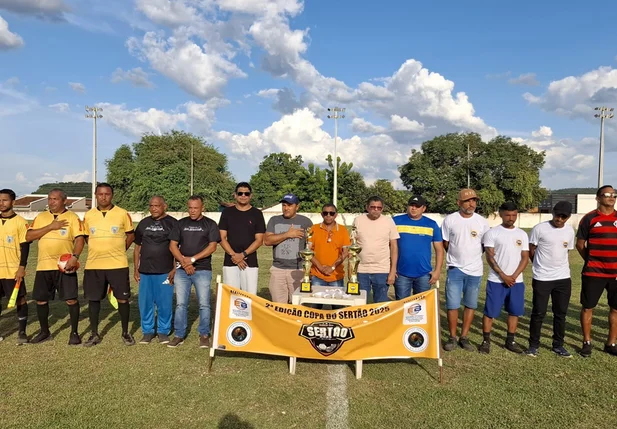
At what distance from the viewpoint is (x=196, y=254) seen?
19.7 ft

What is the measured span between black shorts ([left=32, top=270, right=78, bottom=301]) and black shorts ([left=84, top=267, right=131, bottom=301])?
22 cm

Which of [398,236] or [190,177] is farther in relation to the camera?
[190,177]

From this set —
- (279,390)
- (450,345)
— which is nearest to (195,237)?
(279,390)

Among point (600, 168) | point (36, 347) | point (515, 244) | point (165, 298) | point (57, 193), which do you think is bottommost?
point (36, 347)

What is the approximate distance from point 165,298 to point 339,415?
10.4 ft

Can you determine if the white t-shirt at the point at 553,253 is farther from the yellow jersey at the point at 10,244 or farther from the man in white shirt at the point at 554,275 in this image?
the yellow jersey at the point at 10,244

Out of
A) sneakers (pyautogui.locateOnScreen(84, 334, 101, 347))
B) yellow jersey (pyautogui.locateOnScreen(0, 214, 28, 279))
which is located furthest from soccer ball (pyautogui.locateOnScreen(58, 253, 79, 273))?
sneakers (pyautogui.locateOnScreen(84, 334, 101, 347))

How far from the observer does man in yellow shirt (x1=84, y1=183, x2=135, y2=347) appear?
237 inches

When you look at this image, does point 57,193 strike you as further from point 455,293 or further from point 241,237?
point 455,293

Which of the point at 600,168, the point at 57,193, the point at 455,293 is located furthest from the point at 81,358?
the point at 600,168

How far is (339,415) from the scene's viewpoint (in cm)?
411

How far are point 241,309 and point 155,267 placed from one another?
1.64 meters

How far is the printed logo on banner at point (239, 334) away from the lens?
5.18 m

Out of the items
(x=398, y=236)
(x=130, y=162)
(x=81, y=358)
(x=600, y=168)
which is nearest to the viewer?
(x=81, y=358)
